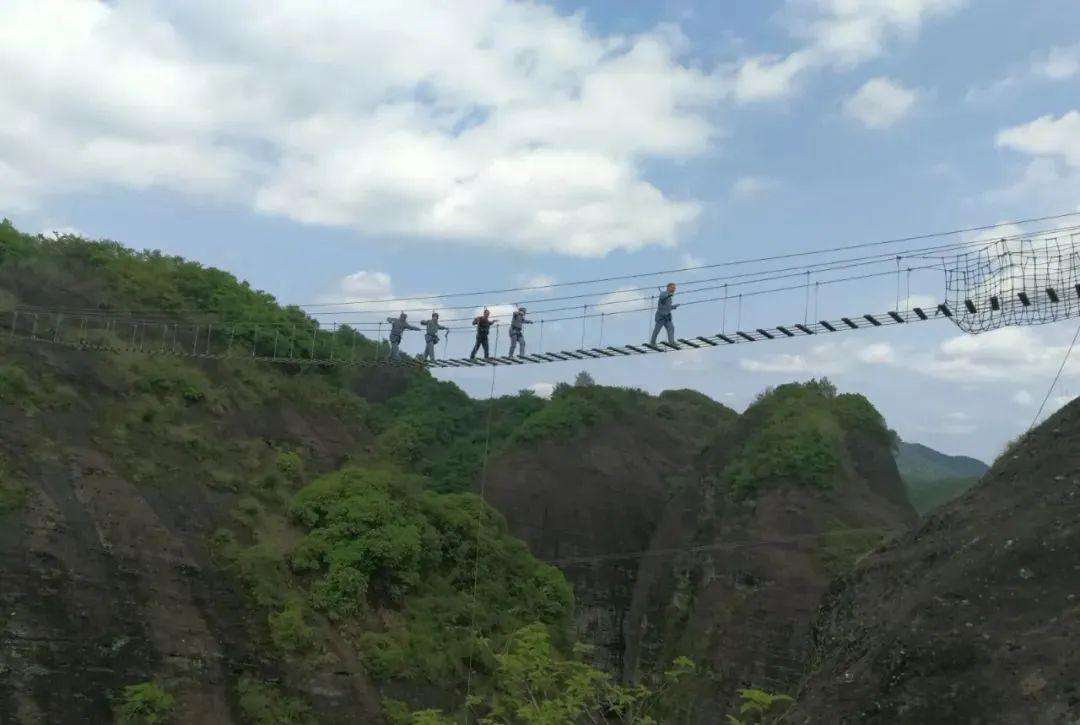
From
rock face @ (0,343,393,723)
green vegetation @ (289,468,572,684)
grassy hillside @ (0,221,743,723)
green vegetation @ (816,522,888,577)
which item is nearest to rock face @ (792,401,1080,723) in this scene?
grassy hillside @ (0,221,743,723)

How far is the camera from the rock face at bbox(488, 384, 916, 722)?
31312 mm

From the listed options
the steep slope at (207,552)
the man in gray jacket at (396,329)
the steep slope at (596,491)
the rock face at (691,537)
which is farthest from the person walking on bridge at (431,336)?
the steep slope at (596,491)

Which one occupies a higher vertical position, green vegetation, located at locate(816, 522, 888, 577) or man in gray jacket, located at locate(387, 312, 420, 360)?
man in gray jacket, located at locate(387, 312, 420, 360)

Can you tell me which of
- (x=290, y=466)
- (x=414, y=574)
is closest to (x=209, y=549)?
(x=414, y=574)

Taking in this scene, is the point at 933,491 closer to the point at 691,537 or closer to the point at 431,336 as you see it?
the point at 691,537

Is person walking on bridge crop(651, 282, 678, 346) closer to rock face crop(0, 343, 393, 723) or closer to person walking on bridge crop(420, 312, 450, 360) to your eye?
person walking on bridge crop(420, 312, 450, 360)

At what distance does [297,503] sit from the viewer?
25.2 meters

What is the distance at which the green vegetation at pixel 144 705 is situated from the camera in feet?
58.7

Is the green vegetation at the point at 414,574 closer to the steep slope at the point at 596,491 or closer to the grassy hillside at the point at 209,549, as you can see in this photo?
the grassy hillside at the point at 209,549

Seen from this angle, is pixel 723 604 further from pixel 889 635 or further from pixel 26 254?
pixel 26 254

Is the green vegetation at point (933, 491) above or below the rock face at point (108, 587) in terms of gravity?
above

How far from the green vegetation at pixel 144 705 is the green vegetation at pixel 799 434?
24.6 m

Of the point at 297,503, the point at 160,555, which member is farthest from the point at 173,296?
the point at 160,555

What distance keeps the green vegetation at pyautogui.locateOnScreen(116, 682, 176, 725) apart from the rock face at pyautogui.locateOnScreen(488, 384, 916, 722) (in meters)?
18.5
